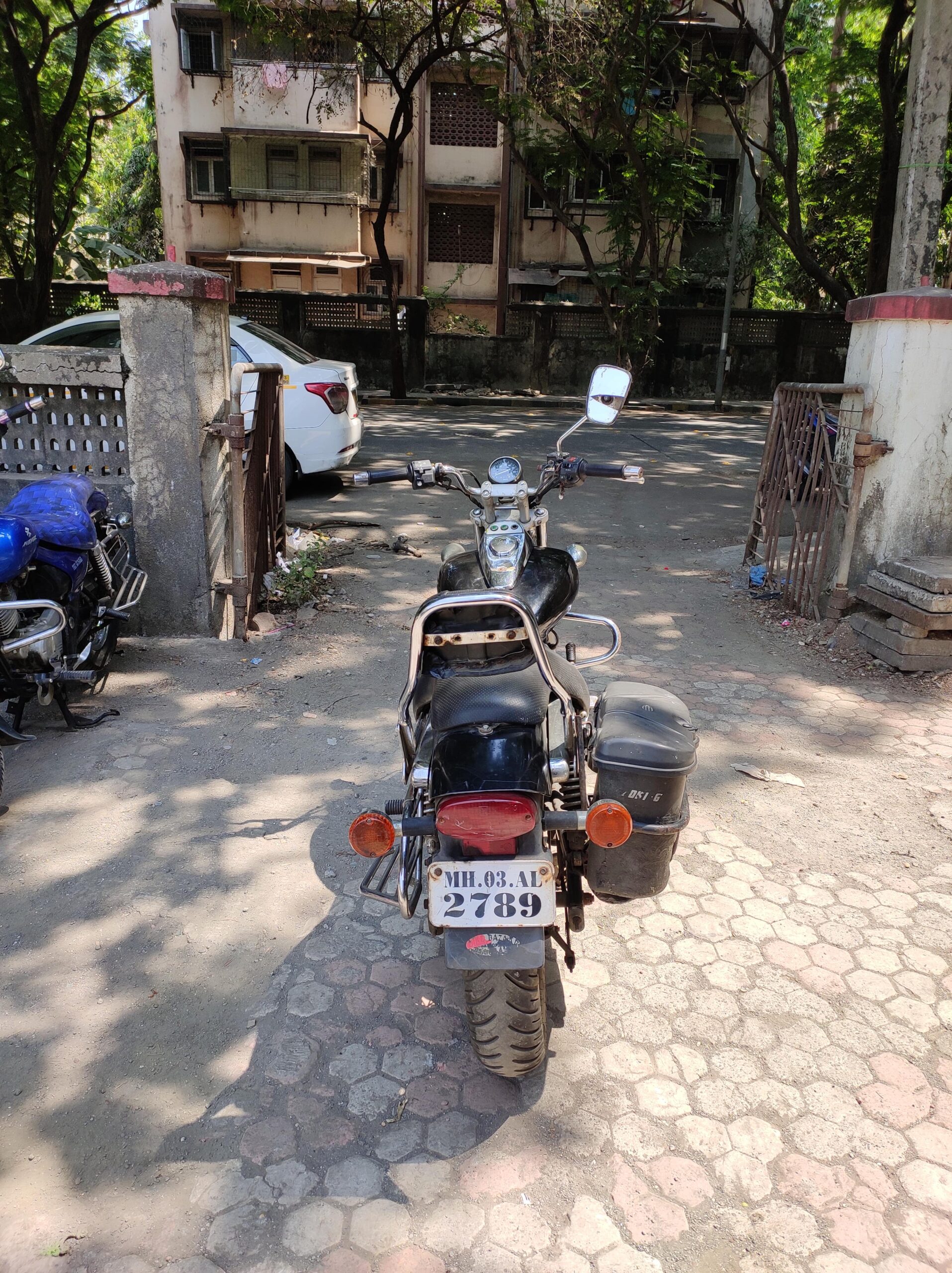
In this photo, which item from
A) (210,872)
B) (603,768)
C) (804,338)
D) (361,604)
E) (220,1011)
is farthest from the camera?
(804,338)

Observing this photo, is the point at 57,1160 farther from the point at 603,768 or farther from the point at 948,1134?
the point at 948,1134

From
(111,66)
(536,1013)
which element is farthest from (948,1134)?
(111,66)

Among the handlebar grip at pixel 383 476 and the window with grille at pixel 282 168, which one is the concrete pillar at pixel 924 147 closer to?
the handlebar grip at pixel 383 476

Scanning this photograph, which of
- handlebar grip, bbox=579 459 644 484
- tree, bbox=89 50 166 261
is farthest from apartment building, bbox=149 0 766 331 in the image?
handlebar grip, bbox=579 459 644 484

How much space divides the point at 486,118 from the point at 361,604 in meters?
23.0

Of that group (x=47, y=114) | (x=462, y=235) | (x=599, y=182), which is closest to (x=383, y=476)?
(x=47, y=114)

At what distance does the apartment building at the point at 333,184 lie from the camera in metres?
24.5

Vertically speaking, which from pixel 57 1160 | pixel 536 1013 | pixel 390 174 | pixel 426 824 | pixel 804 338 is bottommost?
pixel 57 1160

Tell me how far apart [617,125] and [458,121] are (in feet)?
35.5

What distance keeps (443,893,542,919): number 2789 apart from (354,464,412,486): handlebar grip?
5.66 ft

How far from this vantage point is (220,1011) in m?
2.70

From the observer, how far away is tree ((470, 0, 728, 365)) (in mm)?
15203

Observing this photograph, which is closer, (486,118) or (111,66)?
(111,66)

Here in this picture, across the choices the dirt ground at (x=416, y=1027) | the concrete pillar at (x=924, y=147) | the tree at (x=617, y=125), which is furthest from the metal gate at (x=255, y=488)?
the tree at (x=617, y=125)
